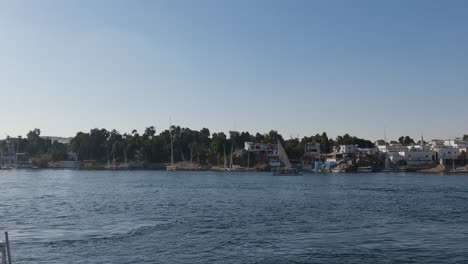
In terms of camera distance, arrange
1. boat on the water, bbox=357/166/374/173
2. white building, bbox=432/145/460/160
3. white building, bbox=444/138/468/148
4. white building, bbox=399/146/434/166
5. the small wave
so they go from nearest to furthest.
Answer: the small wave, boat on the water, bbox=357/166/374/173, white building, bbox=432/145/460/160, white building, bbox=399/146/434/166, white building, bbox=444/138/468/148

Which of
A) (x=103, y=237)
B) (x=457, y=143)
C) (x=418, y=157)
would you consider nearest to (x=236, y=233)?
(x=103, y=237)

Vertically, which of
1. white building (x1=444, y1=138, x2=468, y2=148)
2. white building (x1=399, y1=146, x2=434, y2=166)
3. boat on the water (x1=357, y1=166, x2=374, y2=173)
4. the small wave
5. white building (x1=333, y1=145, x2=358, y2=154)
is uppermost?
white building (x1=444, y1=138, x2=468, y2=148)

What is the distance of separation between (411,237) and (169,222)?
15.4 meters

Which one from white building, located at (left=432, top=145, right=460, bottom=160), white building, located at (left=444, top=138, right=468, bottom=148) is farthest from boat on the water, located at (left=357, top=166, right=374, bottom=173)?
white building, located at (left=444, top=138, right=468, bottom=148)

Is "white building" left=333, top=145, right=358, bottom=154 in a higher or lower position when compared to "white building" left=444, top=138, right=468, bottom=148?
lower

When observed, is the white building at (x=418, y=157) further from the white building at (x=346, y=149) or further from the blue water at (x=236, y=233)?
the blue water at (x=236, y=233)

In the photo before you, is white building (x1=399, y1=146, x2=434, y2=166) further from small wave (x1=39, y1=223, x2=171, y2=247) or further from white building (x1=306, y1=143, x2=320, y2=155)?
small wave (x1=39, y1=223, x2=171, y2=247)

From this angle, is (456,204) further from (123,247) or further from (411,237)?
(123,247)

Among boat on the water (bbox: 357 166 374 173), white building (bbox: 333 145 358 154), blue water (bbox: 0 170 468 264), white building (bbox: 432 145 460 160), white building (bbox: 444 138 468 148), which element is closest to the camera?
blue water (bbox: 0 170 468 264)

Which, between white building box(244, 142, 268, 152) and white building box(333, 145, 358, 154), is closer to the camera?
white building box(333, 145, 358, 154)

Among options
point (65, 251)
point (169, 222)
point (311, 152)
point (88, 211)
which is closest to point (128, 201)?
point (88, 211)

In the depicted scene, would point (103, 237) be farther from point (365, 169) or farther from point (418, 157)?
point (418, 157)

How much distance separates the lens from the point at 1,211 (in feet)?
142

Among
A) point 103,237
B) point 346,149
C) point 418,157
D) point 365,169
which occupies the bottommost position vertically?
point 103,237
